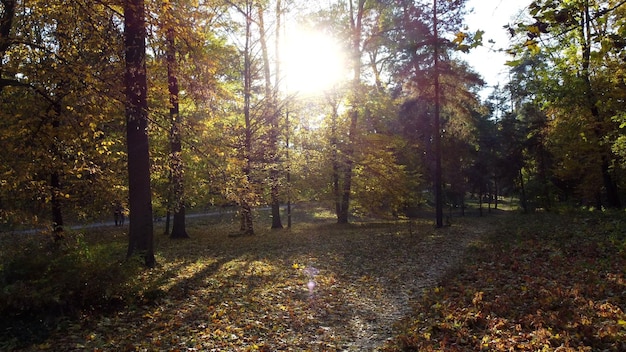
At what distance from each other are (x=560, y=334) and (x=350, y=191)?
18.7 meters

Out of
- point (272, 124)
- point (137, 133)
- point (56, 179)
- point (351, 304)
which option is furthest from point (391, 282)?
point (272, 124)

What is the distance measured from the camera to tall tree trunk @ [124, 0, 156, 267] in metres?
8.40

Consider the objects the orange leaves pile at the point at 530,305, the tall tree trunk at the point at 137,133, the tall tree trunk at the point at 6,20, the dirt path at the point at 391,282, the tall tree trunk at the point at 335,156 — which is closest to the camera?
the orange leaves pile at the point at 530,305

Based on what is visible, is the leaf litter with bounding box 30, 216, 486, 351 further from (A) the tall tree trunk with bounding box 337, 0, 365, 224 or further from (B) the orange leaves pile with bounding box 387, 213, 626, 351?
(A) the tall tree trunk with bounding box 337, 0, 365, 224

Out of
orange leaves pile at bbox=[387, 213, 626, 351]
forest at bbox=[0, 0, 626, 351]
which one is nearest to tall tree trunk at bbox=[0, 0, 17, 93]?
forest at bbox=[0, 0, 626, 351]

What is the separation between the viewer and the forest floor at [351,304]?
17.2 feet

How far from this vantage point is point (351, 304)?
7660mm

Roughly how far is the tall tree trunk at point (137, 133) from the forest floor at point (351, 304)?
2.98 feet

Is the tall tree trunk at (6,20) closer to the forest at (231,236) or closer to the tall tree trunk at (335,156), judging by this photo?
the forest at (231,236)

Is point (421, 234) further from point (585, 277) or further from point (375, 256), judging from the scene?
point (585, 277)

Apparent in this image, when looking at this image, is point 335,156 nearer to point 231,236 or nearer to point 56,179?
point 231,236

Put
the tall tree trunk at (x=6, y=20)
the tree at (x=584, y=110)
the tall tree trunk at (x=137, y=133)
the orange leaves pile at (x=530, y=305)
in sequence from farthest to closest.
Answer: the tree at (x=584, y=110), the tall tree trunk at (x=137, y=133), the tall tree trunk at (x=6, y=20), the orange leaves pile at (x=530, y=305)

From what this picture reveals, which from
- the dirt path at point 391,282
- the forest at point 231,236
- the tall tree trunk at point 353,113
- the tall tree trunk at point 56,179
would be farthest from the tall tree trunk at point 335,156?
the tall tree trunk at point 56,179

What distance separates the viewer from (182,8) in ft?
31.3
